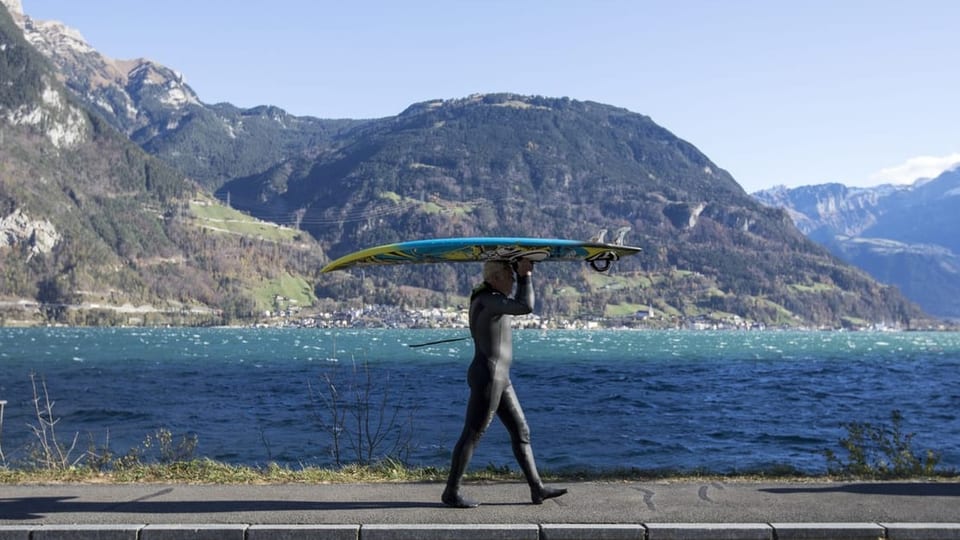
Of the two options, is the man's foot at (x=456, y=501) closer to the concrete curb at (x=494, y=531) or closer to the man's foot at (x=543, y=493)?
the man's foot at (x=543, y=493)

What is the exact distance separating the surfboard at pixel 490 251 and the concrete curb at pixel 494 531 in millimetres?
2769

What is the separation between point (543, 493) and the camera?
10.1 metres

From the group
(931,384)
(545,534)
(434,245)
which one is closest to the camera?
(545,534)

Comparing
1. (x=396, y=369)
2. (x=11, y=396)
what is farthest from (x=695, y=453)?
(x=396, y=369)

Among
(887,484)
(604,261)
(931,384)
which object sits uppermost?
(604,261)

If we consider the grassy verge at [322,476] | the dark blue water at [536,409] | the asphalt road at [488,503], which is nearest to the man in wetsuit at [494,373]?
the asphalt road at [488,503]

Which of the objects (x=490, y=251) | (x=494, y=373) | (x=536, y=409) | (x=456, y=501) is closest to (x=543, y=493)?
(x=456, y=501)

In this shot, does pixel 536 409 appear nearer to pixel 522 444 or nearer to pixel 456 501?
pixel 522 444

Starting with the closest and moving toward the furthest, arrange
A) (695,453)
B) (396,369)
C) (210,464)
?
(210,464), (695,453), (396,369)

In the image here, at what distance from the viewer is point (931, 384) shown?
69.1 metres

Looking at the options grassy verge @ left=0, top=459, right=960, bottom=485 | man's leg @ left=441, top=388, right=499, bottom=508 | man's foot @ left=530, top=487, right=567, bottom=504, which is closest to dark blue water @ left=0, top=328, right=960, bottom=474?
grassy verge @ left=0, top=459, right=960, bottom=485

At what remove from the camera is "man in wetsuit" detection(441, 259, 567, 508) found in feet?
32.6

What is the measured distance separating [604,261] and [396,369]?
67.4 metres

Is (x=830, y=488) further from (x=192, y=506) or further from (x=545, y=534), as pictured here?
(x=192, y=506)
